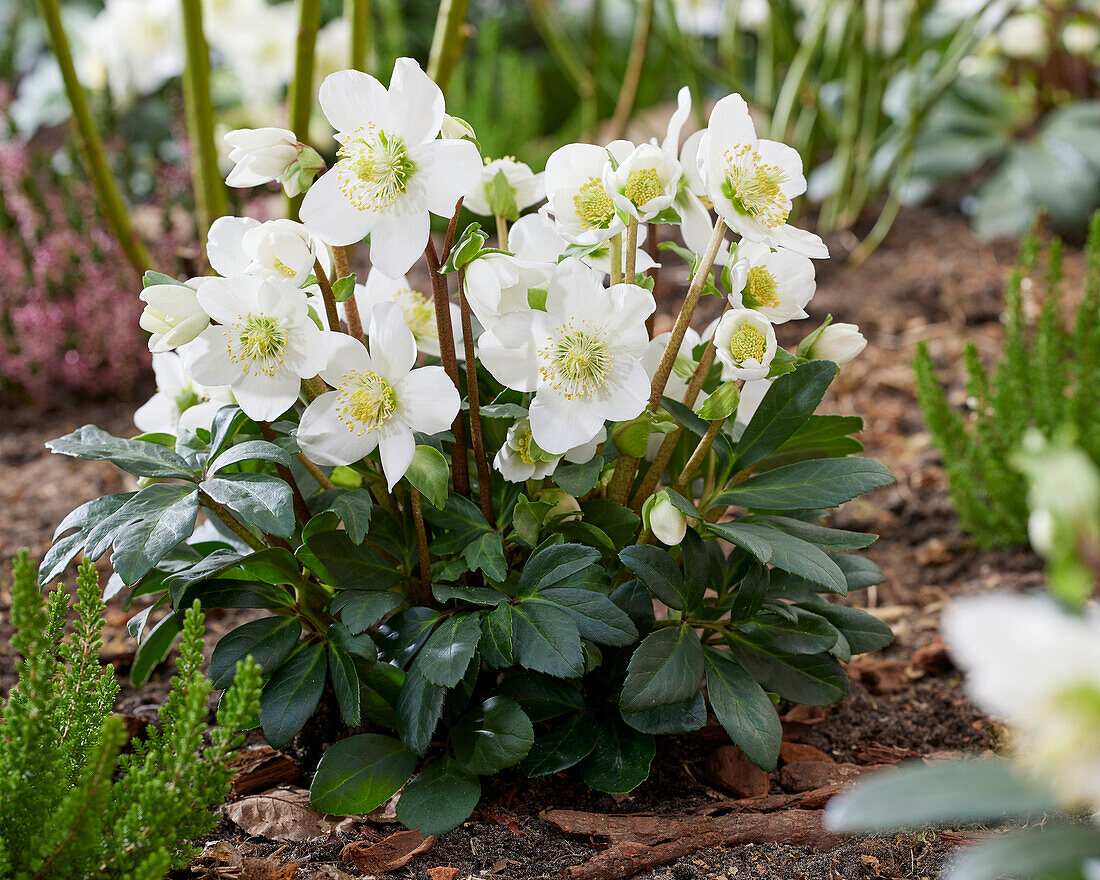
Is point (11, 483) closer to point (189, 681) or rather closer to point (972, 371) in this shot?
point (189, 681)

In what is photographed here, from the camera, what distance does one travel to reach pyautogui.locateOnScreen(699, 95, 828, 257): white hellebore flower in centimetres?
75

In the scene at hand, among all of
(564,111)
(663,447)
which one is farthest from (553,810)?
(564,111)

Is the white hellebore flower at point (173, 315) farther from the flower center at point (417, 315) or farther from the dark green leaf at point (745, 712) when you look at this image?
the dark green leaf at point (745, 712)

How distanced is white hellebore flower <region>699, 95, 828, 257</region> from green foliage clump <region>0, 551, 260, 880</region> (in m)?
0.51

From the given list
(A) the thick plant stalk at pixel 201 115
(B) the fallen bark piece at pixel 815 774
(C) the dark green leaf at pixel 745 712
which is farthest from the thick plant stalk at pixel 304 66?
(B) the fallen bark piece at pixel 815 774

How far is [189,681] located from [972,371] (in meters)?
1.09

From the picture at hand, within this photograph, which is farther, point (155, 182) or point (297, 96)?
point (155, 182)

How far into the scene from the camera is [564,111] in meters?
4.17

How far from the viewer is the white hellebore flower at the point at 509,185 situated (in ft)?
2.98

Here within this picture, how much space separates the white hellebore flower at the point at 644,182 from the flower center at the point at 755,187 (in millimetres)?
47

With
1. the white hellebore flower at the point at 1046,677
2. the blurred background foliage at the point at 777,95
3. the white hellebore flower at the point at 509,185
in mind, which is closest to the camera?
the white hellebore flower at the point at 1046,677

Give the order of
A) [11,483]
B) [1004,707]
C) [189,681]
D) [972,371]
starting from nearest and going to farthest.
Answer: [1004,707]
[189,681]
[972,371]
[11,483]

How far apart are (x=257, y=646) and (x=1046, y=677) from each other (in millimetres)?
666

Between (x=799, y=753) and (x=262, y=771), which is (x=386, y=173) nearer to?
(x=262, y=771)
